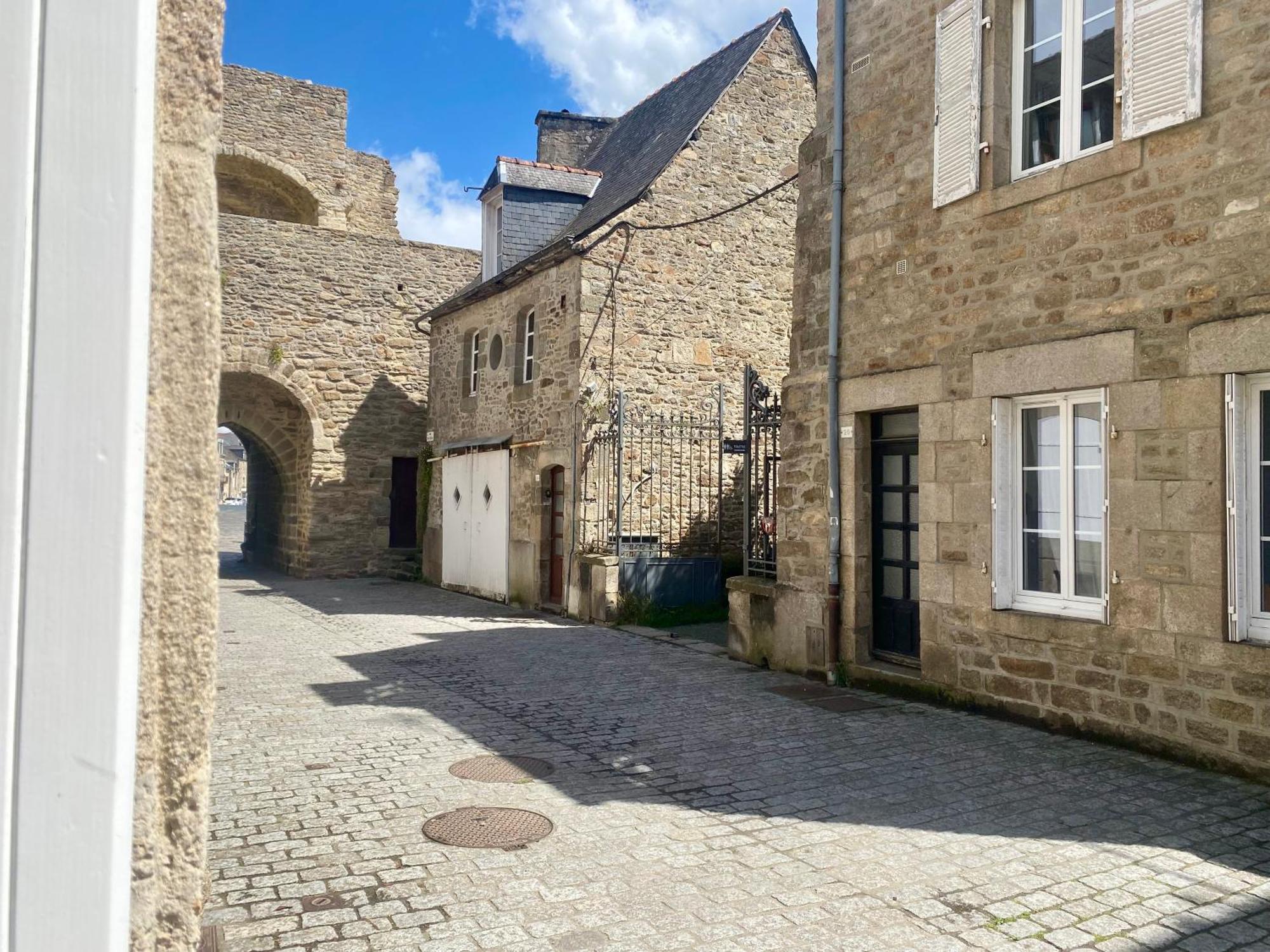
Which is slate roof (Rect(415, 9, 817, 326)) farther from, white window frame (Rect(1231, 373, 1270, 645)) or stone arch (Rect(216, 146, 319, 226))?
stone arch (Rect(216, 146, 319, 226))

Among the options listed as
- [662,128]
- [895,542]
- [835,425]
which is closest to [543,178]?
A: [662,128]

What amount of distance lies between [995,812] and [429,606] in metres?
10.6

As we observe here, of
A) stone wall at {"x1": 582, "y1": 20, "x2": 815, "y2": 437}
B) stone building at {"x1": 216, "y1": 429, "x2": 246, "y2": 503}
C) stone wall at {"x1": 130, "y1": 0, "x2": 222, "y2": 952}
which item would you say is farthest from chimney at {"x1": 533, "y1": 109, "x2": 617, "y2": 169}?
stone building at {"x1": 216, "y1": 429, "x2": 246, "y2": 503}

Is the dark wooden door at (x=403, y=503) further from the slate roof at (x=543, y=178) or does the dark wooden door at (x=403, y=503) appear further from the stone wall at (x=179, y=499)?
the stone wall at (x=179, y=499)

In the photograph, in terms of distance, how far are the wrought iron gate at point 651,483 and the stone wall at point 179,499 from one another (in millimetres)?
10702

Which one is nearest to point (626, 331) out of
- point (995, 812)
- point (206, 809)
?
point (995, 812)

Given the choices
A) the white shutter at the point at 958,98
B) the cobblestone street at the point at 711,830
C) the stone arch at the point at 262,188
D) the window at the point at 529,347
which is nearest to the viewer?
the cobblestone street at the point at 711,830

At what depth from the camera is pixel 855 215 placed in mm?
8102

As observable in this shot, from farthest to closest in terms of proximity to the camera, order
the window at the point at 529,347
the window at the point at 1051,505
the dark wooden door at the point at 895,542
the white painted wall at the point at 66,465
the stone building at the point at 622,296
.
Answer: the window at the point at 529,347, the stone building at the point at 622,296, the dark wooden door at the point at 895,542, the window at the point at 1051,505, the white painted wall at the point at 66,465

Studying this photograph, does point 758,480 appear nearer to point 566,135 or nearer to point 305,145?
point 566,135

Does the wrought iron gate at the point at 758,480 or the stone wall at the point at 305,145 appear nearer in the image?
the wrought iron gate at the point at 758,480

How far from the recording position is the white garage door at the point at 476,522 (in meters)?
14.7

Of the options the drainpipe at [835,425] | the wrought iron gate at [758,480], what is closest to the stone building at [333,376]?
the wrought iron gate at [758,480]

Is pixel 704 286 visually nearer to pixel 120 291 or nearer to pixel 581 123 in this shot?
pixel 581 123
